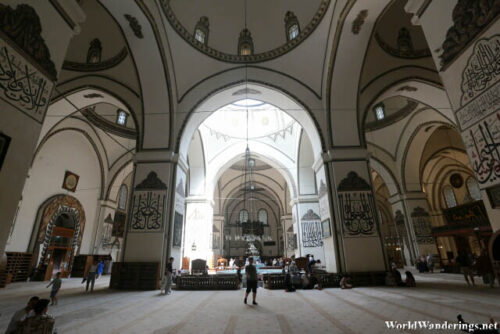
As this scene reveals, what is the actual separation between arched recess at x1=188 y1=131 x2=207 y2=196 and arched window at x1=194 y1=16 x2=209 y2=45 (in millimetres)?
5378

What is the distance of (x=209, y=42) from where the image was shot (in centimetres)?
839

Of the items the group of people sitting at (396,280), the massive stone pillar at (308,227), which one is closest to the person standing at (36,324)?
the group of people sitting at (396,280)

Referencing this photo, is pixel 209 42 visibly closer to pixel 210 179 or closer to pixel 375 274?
pixel 210 179

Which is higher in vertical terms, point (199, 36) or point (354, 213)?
point (199, 36)

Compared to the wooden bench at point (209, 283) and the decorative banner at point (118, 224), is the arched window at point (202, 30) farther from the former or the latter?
the decorative banner at point (118, 224)

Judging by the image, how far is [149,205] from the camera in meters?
6.89

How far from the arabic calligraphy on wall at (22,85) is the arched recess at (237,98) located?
Answer: 15.4 feet

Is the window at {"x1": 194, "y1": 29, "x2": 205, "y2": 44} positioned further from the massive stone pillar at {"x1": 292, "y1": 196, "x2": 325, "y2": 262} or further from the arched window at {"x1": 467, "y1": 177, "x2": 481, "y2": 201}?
the arched window at {"x1": 467, "y1": 177, "x2": 481, "y2": 201}

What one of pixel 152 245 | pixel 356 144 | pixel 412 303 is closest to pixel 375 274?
pixel 412 303

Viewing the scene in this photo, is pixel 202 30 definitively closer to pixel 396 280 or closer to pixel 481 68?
pixel 481 68

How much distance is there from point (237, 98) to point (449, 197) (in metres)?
13.6

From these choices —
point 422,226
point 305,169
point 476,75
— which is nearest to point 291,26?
point 476,75

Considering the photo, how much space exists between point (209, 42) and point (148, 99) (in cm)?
284

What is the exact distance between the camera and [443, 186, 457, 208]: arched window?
46.2ft
